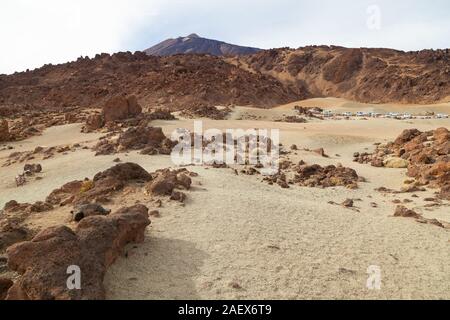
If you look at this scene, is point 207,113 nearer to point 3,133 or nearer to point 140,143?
point 3,133

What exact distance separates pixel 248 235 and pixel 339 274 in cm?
137

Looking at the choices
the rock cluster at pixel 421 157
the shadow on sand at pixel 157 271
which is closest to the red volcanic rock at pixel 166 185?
the shadow on sand at pixel 157 271

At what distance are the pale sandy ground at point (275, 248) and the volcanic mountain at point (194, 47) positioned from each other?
285ft

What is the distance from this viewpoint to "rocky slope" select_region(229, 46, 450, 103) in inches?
1687

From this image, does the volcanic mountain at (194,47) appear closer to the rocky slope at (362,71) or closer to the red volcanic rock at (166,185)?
the rocky slope at (362,71)

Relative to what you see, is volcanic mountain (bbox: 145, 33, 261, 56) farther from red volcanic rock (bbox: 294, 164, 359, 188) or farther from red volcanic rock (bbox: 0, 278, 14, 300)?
red volcanic rock (bbox: 0, 278, 14, 300)

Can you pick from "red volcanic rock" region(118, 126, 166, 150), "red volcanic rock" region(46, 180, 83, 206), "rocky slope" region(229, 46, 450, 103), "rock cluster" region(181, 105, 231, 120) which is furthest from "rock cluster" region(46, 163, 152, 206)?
"rocky slope" region(229, 46, 450, 103)

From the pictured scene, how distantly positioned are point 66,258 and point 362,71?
48242mm

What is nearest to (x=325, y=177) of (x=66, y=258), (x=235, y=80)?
(x=66, y=258)

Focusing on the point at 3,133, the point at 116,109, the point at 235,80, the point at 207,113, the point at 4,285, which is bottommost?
the point at 3,133

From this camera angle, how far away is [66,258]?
4.27m

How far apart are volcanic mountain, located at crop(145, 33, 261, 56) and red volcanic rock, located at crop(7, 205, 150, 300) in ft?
298

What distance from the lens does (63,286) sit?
3.92m

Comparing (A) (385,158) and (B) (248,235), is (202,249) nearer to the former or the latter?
(B) (248,235)
